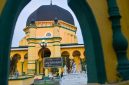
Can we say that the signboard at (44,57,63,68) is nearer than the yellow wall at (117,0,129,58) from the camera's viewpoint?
No

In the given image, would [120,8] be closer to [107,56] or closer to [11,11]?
[107,56]

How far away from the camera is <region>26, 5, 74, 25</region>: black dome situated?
35594 mm

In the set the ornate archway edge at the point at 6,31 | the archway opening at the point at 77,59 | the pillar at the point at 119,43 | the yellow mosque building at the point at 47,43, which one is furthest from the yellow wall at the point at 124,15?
the archway opening at the point at 77,59

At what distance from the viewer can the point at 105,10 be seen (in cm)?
392

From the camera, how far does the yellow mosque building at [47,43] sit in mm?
32281

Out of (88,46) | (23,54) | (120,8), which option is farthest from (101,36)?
(23,54)

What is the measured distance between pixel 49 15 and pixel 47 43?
18.6 feet

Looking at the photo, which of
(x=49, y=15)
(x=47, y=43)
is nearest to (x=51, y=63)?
(x=47, y=43)

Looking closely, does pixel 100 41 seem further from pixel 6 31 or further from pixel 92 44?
pixel 6 31

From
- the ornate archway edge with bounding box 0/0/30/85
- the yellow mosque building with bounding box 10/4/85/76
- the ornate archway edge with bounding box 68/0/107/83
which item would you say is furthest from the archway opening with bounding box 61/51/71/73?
the ornate archway edge with bounding box 0/0/30/85

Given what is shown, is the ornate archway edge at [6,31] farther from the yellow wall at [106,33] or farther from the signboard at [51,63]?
the signboard at [51,63]

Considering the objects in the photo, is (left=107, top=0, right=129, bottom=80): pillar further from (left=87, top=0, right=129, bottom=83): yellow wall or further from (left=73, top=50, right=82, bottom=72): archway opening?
(left=73, top=50, right=82, bottom=72): archway opening

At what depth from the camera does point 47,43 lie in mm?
32219

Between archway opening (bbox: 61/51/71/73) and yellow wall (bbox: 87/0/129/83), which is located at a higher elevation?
archway opening (bbox: 61/51/71/73)
